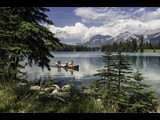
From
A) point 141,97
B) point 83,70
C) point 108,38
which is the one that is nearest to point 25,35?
point 108,38

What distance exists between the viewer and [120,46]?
1340 cm

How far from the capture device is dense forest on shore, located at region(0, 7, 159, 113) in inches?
175

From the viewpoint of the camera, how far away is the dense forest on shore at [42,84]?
14.6 ft

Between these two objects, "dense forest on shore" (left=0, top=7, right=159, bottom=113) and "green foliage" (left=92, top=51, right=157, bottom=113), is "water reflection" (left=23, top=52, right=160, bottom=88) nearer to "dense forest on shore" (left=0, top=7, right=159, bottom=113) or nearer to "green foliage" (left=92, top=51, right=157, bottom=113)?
"green foliage" (left=92, top=51, right=157, bottom=113)

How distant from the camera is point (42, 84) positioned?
577 centimetres

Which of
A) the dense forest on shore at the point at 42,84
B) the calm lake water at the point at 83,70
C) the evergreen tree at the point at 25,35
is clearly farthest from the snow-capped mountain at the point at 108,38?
the calm lake water at the point at 83,70

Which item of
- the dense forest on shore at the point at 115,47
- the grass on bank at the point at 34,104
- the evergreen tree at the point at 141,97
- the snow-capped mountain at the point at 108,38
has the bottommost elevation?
the evergreen tree at the point at 141,97

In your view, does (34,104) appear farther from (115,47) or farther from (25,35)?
(115,47)

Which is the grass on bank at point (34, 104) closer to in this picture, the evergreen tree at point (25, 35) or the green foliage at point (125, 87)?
the evergreen tree at point (25, 35)

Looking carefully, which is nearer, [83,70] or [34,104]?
[34,104]

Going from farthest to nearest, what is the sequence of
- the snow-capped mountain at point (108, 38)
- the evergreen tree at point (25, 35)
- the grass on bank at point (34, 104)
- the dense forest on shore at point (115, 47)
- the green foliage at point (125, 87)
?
the dense forest on shore at point (115, 47)
the green foliage at point (125, 87)
the snow-capped mountain at point (108, 38)
the evergreen tree at point (25, 35)
the grass on bank at point (34, 104)

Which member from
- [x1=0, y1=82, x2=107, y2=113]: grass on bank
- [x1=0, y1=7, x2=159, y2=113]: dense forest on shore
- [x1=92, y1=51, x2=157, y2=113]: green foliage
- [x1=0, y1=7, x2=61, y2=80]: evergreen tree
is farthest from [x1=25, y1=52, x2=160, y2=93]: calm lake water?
[x1=0, y1=82, x2=107, y2=113]: grass on bank

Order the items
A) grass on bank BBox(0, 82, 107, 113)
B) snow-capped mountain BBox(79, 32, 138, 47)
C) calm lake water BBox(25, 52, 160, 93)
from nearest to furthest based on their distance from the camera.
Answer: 1. grass on bank BBox(0, 82, 107, 113)
2. snow-capped mountain BBox(79, 32, 138, 47)
3. calm lake water BBox(25, 52, 160, 93)
